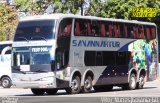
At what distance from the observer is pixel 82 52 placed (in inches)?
1126

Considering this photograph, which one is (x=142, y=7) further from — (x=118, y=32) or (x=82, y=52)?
(x=82, y=52)

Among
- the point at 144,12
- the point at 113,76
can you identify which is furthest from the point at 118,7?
the point at 113,76

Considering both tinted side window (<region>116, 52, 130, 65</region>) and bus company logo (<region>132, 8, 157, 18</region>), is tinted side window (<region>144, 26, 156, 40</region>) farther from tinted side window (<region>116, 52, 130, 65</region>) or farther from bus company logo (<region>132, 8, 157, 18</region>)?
bus company logo (<region>132, 8, 157, 18</region>)

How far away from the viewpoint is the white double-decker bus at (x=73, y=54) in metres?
26.9

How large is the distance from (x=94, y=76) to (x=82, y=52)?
1588 mm

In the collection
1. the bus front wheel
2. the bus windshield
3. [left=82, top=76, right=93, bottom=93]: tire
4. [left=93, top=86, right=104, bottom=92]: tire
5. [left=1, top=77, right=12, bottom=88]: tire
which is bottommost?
[left=1, top=77, right=12, bottom=88]: tire

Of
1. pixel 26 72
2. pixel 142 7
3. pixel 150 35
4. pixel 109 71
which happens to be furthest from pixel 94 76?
pixel 142 7

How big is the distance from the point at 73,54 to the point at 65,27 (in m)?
1.35

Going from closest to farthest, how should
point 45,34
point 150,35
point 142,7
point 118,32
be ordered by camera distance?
point 45,34 < point 118,32 < point 150,35 < point 142,7

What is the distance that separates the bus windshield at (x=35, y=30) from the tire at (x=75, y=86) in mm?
2529

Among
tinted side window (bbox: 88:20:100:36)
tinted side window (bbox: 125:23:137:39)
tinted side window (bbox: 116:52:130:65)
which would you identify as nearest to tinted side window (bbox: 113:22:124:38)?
tinted side window (bbox: 125:23:137:39)

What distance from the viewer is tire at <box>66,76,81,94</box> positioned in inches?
1099

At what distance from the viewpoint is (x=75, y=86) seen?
1107 inches

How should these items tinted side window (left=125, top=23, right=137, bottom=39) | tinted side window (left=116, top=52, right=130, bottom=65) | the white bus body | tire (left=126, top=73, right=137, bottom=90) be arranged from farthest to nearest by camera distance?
the white bus body
tire (left=126, top=73, right=137, bottom=90)
tinted side window (left=125, top=23, right=137, bottom=39)
tinted side window (left=116, top=52, right=130, bottom=65)
